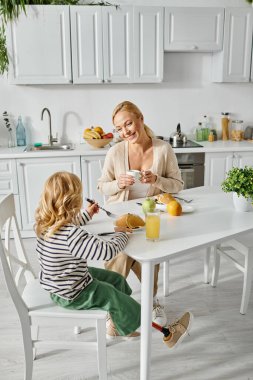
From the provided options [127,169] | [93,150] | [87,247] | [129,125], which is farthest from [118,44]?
[87,247]

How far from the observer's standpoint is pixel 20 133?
152 inches

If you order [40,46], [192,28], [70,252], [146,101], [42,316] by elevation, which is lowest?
[42,316]

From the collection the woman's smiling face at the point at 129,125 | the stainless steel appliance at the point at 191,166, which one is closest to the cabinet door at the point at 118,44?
the stainless steel appliance at the point at 191,166

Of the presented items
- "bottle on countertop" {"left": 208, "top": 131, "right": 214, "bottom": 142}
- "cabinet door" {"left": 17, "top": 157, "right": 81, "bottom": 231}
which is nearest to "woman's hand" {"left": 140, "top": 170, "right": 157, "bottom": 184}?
"cabinet door" {"left": 17, "top": 157, "right": 81, "bottom": 231}

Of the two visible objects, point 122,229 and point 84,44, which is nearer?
point 122,229

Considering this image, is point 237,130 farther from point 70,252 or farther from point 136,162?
point 70,252

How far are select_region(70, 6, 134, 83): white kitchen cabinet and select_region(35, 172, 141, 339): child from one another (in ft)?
7.42

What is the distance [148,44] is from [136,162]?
164 centimetres

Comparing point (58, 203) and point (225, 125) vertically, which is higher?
point (225, 125)

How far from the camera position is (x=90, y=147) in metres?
3.76

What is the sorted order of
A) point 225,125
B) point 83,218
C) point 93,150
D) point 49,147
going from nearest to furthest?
point 83,218
point 93,150
point 49,147
point 225,125

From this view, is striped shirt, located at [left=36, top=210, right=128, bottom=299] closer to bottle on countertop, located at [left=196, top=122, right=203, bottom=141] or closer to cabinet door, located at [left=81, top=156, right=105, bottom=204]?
cabinet door, located at [left=81, top=156, right=105, bottom=204]

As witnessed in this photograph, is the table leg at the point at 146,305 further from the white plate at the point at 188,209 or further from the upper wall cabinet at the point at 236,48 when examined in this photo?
the upper wall cabinet at the point at 236,48

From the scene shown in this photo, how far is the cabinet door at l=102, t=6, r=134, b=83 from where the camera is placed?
347 centimetres
